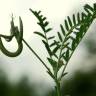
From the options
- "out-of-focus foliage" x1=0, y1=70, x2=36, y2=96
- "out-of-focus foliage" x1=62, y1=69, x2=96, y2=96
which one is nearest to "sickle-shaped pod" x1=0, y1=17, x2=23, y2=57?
"out-of-focus foliage" x1=62, y1=69, x2=96, y2=96

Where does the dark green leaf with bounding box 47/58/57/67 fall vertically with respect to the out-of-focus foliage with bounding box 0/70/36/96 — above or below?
above

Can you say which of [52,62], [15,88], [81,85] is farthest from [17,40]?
[81,85]

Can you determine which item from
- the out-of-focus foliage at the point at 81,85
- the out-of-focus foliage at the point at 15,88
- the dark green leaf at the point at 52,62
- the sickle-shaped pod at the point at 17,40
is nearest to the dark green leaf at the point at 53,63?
the dark green leaf at the point at 52,62

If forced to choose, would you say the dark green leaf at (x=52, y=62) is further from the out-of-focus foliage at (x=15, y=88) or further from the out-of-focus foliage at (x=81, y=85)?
the out-of-focus foliage at (x=15, y=88)

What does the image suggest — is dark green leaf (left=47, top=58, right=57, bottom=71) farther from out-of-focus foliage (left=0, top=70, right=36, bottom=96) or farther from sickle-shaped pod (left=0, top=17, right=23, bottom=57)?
out-of-focus foliage (left=0, top=70, right=36, bottom=96)

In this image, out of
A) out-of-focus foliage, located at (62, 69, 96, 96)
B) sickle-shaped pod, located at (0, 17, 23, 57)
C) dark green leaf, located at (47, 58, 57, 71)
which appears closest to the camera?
sickle-shaped pod, located at (0, 17, 23, 57)

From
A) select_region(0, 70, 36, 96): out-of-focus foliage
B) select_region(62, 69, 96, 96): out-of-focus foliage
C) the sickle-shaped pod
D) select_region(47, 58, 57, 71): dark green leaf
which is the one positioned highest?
the sickle-shaped pod

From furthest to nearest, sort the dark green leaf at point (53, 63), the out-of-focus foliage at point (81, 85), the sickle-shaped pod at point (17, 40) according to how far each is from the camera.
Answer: the out-of-focus foliage at point (81, 85) → the dark green leaf at point (53, 63) → the sickle-shaped pod at point (17, 40)

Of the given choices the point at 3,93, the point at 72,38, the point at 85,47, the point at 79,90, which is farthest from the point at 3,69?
the point at 72,38

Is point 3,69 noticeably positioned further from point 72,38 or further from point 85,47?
point 72,38

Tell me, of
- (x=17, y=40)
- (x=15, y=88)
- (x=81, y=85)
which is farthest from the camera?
(x=81, y=85)

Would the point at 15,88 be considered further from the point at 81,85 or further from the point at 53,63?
the point at 53,63
